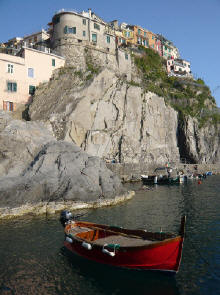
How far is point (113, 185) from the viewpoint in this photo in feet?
111

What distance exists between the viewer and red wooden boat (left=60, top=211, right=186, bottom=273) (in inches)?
511

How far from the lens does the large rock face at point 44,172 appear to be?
28562 mm

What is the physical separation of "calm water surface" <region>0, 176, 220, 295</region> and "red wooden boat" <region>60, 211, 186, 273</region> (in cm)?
51

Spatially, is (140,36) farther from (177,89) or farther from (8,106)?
(8,106)

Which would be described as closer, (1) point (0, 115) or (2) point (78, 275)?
(2) point (78, 275)

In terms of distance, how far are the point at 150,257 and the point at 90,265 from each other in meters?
3.92

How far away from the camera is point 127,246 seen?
1383 cm

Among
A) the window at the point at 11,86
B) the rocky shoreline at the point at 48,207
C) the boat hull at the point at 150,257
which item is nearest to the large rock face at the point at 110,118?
the window at the point at 11,86

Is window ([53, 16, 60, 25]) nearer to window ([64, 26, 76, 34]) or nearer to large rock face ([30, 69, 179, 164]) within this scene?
window ([64, 26, 76, 34])

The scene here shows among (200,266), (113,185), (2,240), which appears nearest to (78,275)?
(200,266)

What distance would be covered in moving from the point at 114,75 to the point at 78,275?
173 ft

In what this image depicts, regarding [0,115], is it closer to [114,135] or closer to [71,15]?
[114,135]

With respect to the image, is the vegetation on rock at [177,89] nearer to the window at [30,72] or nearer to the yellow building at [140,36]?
the yellow building at [140,36]

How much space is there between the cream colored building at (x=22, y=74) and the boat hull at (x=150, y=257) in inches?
1739
